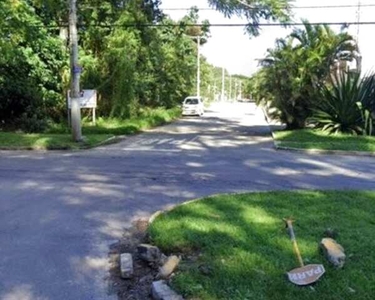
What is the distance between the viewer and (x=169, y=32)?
3784 centimetres

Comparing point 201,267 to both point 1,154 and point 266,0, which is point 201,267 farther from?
point 266,0

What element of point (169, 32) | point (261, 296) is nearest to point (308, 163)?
point (261, 296)

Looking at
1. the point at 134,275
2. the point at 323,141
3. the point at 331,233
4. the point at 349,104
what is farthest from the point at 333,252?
the point at 349,104

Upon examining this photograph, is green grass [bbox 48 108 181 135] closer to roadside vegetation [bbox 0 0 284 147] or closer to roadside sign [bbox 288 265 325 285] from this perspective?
roadside vegetation [bbox 0 0 284 147]

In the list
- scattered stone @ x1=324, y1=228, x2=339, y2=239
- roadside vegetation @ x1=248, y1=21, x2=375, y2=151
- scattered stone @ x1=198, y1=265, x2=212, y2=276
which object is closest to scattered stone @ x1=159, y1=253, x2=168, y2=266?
scattered stone @ x1=198, y1=265, x2=212, y2=276

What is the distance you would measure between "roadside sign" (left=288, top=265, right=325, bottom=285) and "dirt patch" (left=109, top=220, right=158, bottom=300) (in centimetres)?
129

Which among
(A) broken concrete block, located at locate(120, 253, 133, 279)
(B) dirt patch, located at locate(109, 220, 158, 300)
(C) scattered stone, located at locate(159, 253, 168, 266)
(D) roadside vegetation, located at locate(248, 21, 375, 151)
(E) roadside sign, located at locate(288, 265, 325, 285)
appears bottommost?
(B) dirt patch, located at locate(109, 220, 158, 300)

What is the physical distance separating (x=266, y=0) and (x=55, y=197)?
14355 mm

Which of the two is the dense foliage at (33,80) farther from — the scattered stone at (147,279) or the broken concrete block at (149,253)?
the scattered stone at (147,279)

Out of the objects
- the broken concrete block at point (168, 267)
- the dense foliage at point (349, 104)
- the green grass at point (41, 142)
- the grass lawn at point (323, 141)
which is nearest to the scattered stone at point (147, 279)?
the broken concrete block at point (168, 267)

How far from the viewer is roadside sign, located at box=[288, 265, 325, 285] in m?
4.18

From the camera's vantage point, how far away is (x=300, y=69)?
20953 millimetres

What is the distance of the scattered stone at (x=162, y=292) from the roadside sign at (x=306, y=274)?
1033 millimetres

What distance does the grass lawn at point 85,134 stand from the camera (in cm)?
1582
